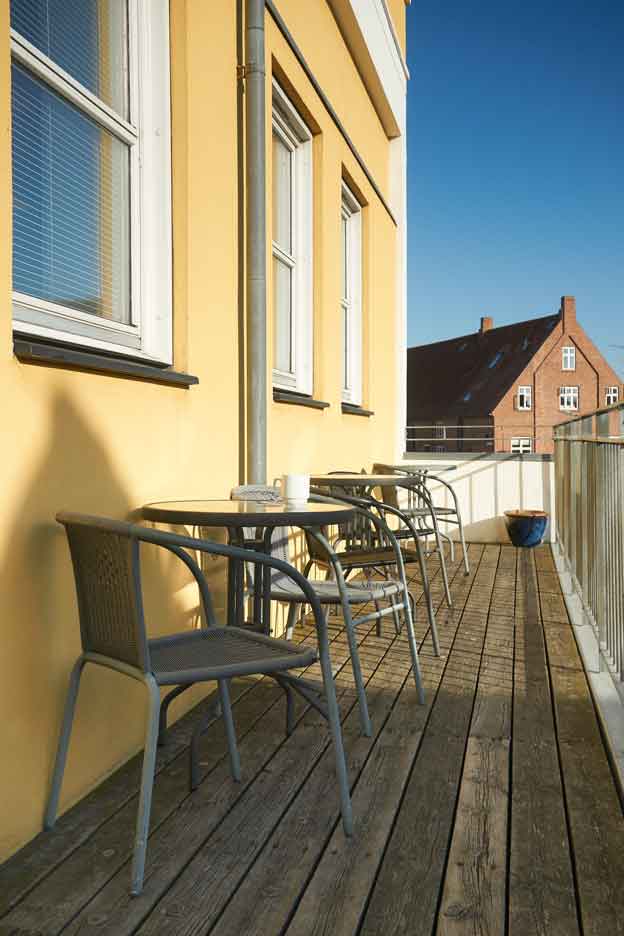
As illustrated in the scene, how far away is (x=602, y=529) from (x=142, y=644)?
7.02 ft

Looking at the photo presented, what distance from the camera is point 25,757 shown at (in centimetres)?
175

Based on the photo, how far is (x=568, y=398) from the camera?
33.9m

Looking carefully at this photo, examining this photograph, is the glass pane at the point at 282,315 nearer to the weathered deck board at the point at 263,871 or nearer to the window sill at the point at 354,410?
the window sill at the point at 354,410

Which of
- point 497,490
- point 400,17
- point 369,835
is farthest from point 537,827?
point 400,17

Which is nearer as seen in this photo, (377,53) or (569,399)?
(377,53)

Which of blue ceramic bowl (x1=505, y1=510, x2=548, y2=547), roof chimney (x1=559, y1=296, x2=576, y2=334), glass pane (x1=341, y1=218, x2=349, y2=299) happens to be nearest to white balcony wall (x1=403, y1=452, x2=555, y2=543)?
blue ceramic bowl (x1=505, y1=510, x2=548, y2=547)

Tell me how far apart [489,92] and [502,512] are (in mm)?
16911

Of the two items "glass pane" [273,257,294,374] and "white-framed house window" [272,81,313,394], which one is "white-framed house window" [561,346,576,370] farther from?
"glass pane" [273,257,294,374]

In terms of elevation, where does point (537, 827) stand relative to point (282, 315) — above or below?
below

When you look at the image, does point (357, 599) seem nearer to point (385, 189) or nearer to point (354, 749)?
point (354, 749)

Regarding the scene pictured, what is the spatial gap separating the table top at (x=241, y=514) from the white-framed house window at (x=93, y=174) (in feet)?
1.68

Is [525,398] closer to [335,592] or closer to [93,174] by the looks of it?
[335,592]

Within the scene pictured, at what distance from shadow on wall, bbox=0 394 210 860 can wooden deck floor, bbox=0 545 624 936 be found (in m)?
0.09

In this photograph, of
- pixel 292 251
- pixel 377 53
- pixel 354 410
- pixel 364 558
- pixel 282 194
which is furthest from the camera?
pixel 377 53
